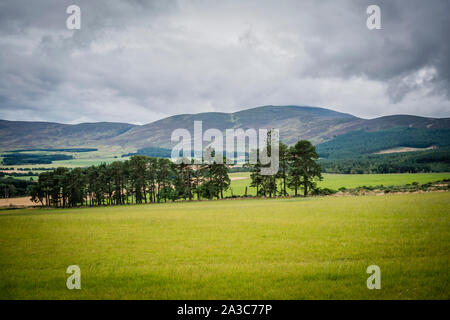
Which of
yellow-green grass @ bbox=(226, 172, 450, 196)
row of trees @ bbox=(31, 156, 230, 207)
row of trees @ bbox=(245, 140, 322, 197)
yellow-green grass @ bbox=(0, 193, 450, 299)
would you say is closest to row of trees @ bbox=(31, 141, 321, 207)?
row of trees @ bbox=(31, 156, 230, 207)

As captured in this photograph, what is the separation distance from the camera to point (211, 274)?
31.9ft

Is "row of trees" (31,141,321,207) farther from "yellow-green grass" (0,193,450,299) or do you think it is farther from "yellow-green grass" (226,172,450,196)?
"yellow-green grass" (0,193,450,299)

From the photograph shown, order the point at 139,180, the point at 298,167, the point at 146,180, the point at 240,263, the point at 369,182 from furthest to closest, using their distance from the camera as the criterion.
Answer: the point at 369,182
the point at 146,180
the point at 139,180
the point at 298,167
the point at 240,263

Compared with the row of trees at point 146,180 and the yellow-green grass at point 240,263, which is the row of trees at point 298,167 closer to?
the row of trees at point 146,180

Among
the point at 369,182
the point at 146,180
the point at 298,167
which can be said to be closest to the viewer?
the point at 298,167

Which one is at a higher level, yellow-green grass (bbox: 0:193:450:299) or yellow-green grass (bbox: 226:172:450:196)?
yellow-green grass (bbox: 0:193:450:299)

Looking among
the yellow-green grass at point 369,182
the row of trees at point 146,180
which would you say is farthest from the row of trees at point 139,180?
the yellow-green grass at point 369,182

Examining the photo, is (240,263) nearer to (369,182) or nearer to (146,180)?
(146,180)

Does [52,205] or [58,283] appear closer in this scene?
[58,283]

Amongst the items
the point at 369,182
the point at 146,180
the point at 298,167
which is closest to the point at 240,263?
the point at 298,167

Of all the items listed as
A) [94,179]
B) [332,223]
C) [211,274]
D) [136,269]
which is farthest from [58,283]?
[94,179]

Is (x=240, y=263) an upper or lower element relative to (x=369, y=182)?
upper

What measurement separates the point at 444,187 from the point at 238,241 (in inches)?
2164
